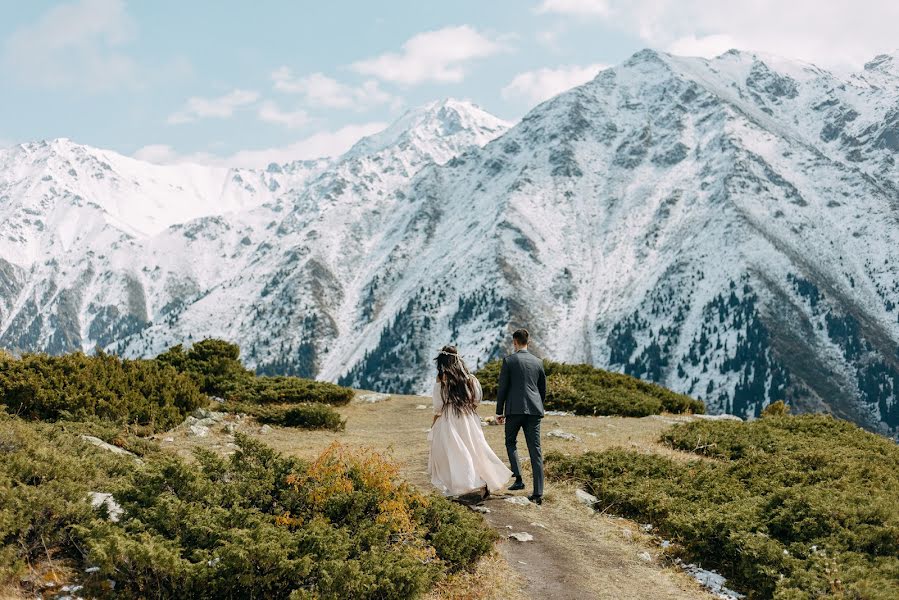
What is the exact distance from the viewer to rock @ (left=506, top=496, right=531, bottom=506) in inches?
557

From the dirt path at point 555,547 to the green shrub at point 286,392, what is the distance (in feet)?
14.1

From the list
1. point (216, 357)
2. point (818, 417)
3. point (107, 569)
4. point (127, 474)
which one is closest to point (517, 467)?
point (127, 474)

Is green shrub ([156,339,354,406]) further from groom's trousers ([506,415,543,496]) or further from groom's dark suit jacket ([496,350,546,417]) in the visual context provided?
groom's dark suit jacket ([496,350,546,417])

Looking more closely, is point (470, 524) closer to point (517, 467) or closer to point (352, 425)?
point (517, 467)

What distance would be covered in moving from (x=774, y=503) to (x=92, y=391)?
58.0 ft

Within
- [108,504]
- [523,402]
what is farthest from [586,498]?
[108,504]

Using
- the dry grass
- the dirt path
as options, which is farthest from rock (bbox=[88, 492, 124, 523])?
the dry grass

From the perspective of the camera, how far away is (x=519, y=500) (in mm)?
14344

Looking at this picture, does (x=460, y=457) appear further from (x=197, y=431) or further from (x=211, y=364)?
(x=211, y=364)

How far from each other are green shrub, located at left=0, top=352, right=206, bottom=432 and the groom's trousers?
34.6 ft

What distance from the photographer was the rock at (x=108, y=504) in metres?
8.97

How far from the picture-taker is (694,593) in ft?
34.0

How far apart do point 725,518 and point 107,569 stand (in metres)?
10.3

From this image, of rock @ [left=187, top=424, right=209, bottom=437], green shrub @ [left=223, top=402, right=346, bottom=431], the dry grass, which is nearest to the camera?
the dry grass
